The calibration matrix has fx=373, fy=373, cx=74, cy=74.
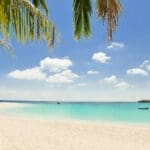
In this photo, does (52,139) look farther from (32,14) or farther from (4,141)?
(32,14)

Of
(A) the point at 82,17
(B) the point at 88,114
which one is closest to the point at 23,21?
(A) the point at 82,17

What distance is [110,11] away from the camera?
5.45 metres

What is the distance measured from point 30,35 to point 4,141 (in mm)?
6183

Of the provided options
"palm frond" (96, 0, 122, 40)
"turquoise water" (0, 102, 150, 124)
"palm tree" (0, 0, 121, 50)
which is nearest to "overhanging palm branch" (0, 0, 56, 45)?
"palm tree" (0, 0, 121, 50)

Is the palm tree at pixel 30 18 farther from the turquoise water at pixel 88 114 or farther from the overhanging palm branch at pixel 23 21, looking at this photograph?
the turquoise water at pixel 88 114

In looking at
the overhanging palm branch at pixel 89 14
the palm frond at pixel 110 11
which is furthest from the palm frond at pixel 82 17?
the palm frond at pixel 110 11

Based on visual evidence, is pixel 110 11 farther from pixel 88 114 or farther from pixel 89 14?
pixel 88 114

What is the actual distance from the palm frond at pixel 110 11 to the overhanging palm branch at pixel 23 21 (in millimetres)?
818

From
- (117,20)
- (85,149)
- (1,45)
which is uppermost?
(117,20)

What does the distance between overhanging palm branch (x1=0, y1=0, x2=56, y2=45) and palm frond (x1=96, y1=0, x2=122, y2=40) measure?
818 mm

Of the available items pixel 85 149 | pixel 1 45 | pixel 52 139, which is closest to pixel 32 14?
pixel 1 45

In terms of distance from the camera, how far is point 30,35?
17.3 feet

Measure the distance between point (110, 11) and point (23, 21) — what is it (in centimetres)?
127

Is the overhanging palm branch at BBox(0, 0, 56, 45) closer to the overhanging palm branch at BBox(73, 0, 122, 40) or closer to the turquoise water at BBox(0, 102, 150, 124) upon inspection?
the overhanging palm branch at BBox(73, 0, 122, 40)
